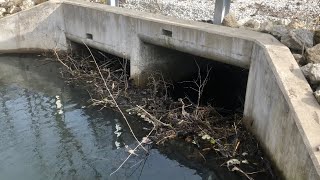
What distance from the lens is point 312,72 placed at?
19.0 feet

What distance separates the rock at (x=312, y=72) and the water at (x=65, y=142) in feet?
7.03

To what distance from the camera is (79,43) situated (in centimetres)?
1245

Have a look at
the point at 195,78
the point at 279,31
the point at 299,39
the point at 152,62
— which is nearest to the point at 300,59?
the point at 299,39

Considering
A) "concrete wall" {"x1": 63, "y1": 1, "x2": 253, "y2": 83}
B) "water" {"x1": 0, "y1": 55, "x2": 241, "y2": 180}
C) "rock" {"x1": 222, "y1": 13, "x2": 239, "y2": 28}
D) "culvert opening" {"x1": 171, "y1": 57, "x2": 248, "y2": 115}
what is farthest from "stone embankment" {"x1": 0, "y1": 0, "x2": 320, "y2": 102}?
"water" {"x1": 0, "y1": 55, "x2": 241, "y2": 180}

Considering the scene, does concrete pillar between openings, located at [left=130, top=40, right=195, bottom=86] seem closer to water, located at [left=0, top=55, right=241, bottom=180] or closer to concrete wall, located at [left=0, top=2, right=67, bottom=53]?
water, located at [left=0, top=55, right=241, bottom=180]

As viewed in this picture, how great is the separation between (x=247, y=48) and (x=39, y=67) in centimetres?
754

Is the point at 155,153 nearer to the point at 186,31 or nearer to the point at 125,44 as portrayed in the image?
the point at 186,31

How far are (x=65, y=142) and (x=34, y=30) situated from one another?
6227 mm

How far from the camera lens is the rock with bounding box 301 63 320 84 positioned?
18.8ft

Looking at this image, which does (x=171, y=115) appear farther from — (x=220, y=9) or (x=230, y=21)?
(x=220, y=9)

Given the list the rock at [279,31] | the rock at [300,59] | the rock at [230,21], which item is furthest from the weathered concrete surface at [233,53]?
the rock at [230,21]

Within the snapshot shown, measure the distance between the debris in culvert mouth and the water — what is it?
1.29 feet

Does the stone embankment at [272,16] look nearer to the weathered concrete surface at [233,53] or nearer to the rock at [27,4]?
the rock at [27,4]

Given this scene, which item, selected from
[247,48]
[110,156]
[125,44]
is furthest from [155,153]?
[125,44]
